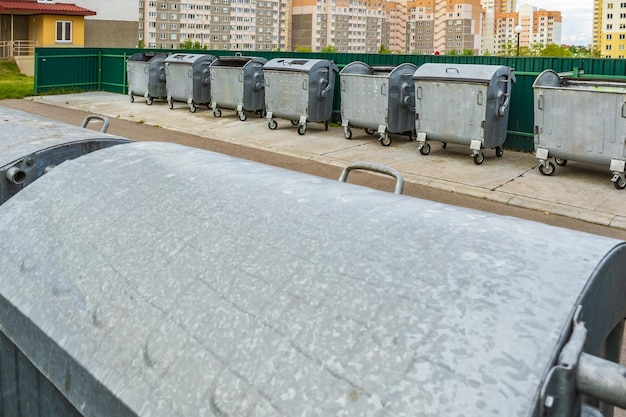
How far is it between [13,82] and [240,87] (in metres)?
18.7

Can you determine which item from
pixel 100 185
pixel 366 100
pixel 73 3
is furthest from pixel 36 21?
pixel 100 185

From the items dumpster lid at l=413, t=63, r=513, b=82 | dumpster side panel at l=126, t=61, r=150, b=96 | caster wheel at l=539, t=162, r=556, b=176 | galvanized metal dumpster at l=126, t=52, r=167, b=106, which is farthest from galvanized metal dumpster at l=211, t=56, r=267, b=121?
caster wheel at l=539, t=162, r=556, b=176

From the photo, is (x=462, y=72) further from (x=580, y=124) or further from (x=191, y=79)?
(x=191, y=79)

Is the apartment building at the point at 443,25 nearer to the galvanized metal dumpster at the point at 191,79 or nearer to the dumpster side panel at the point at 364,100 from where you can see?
the galvanized metal dumpster at the point at 191,79

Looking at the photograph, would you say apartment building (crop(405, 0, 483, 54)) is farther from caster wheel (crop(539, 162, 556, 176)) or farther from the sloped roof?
caster wheel (crop(539, 162, 556, 176))

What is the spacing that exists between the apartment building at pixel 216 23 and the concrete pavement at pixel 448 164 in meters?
117

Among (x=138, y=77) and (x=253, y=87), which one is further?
(x=138, y=77)

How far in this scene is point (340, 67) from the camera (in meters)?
15.6

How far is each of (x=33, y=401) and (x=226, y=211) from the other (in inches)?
30.9

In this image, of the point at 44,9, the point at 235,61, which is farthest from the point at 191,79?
the point at 44,9

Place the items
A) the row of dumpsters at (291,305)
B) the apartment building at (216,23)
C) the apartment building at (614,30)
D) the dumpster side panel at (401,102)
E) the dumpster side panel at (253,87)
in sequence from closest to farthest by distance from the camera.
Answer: the row of dumpsters at (291,305), the dumpster side panel at (401,102), the dumpster side panel at (253,87), the apartment building at (614,30), the apartment building at (216,23)

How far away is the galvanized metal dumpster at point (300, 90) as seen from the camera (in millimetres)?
14453

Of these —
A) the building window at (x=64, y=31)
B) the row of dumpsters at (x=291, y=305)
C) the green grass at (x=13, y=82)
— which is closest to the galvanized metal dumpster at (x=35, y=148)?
the row of dumpsters at (x=291, y=305)

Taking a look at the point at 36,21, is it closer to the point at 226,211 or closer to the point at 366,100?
the point at 366,100
